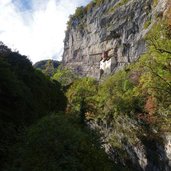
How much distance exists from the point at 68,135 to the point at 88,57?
2487 inches

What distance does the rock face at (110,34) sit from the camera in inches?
2199

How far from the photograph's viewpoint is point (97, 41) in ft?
234

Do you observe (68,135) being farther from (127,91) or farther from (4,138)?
(127,91)

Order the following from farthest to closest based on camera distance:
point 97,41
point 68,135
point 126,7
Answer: point 97,41, point 126,7, point 68,135

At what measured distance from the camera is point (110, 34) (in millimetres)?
65250

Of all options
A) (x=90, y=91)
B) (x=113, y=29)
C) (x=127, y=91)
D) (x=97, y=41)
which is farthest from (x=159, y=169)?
(x=97, y=41)

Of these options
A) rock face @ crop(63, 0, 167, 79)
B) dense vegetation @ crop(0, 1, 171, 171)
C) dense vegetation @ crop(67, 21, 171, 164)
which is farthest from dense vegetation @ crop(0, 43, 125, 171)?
rock face @ crop(63, 0, 167, 79)

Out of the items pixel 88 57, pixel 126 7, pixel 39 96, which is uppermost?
pixel 126 7

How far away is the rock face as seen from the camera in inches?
2199


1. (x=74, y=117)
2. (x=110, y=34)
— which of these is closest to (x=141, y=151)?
(x=74, y=117)

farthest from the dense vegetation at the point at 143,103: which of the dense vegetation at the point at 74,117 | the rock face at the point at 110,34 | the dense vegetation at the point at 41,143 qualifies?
the rock face at the point at 110,34

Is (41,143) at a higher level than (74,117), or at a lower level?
lower

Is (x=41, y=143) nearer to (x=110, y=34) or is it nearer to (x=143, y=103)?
(x=143, y=103)

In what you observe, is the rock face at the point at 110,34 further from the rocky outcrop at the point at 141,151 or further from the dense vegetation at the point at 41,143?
the dense vegetation at the point at 41,143
